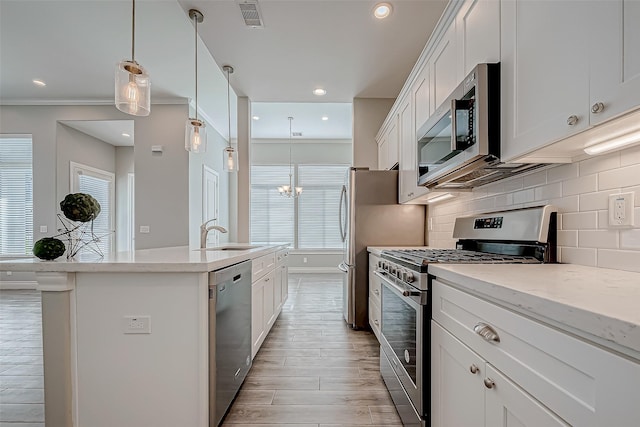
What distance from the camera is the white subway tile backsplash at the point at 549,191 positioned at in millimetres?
1433

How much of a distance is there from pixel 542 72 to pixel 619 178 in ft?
1.63

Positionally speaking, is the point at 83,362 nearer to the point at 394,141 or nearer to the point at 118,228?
the point at 394,141

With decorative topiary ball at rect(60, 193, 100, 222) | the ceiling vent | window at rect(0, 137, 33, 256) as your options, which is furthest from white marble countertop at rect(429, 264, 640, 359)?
window at rect(0, 137, 33, 256)

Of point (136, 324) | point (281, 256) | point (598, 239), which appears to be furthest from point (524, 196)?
point (281, 256)

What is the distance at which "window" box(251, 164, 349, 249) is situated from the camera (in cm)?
740

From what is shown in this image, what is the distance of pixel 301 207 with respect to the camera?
293 inches

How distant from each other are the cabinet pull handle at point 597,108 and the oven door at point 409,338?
2.85 feet

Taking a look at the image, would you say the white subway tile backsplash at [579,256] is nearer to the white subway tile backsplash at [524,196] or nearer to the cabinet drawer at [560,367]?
the white subway tile backsplash at [524,196]

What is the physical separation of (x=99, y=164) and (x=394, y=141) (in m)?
5.85

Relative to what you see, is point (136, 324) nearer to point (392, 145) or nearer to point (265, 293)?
point (265, 293)

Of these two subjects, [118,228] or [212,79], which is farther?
[118,228]

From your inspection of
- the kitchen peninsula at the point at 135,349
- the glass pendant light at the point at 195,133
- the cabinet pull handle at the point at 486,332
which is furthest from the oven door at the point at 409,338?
the glass pendant light at the point at 195,133

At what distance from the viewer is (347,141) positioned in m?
7.42

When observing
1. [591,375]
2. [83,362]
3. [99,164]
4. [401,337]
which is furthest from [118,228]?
[591,375]
